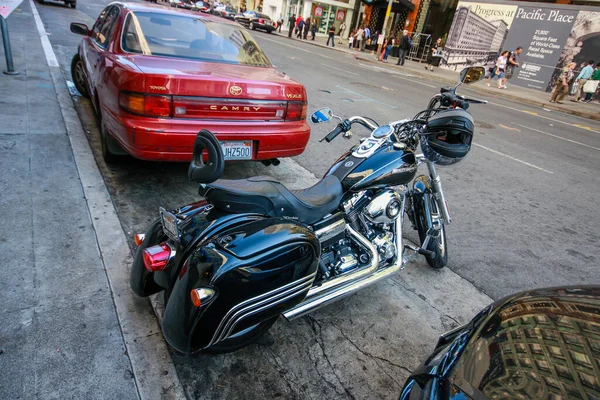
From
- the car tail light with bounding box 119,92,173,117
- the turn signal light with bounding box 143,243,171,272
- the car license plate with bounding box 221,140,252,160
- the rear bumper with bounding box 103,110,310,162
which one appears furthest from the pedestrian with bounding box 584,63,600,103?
the turn signal light with bounding box 143,243,171,272

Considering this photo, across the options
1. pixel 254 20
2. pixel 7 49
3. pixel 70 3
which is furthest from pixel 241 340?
pixel 254 20

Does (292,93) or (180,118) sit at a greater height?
(292,93)

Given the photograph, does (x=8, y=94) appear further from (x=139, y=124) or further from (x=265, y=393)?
(x=265, y=393)

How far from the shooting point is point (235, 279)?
1.77 metres

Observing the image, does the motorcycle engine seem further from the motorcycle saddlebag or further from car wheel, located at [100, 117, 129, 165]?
car wheel, located at [100, 117, 129, 165]

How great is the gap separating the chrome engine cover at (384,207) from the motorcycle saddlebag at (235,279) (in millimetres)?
799

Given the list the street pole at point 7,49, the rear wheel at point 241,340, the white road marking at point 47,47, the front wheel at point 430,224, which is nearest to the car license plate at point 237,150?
the front wheel at point 430,224

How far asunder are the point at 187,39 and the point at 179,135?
4.92 ft

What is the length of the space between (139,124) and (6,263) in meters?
1.42

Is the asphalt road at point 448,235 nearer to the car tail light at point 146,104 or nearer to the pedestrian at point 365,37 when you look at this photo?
the car tail light at point 146,104

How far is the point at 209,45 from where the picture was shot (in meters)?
4.36

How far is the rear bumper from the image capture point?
132 inches

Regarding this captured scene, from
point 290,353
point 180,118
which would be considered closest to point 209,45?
point 180,118

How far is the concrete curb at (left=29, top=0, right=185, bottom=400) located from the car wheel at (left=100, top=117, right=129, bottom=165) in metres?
0.17
